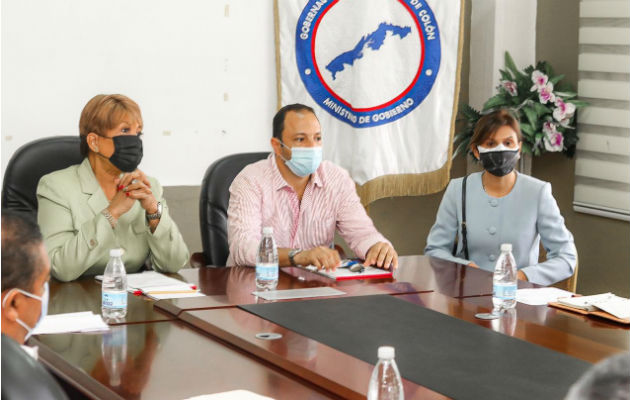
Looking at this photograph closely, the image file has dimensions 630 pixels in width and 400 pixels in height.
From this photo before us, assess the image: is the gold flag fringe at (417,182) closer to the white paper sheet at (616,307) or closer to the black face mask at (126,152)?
the black face mask at (126,152)

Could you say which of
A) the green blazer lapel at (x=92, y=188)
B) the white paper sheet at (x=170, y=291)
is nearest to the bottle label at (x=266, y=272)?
the white paper sheet at (x=170, y=291)

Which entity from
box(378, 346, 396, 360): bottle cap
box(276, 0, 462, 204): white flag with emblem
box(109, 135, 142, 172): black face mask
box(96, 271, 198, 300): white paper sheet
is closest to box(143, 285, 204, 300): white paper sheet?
box(96, 271, 198, 300): white paper sheet

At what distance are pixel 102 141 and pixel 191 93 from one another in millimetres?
1272

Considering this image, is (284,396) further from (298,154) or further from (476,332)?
(298,154)

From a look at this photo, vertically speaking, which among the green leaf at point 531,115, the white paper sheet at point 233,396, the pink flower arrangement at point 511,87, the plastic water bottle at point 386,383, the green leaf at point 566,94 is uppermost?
the pink flower arrangement at point 511,87

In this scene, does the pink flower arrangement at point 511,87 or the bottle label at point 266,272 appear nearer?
the bottle label at point 266,272

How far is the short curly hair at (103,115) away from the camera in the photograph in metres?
3.18

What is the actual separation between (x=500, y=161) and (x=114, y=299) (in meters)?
1.78

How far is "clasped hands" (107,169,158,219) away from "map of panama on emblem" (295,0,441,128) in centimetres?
182

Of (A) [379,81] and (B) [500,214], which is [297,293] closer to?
(B) [500,214]

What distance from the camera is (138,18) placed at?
4.22 metres

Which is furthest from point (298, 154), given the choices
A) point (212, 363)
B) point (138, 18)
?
point (212, 363)

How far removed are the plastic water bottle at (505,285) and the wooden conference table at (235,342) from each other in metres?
0.03

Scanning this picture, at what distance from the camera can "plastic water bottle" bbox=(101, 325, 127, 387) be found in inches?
73.2
